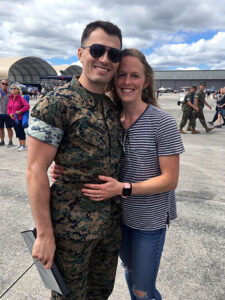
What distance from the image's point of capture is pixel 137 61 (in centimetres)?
140

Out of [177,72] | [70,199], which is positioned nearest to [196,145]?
[70,199]

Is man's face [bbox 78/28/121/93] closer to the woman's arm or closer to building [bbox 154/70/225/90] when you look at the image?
the woman's arm

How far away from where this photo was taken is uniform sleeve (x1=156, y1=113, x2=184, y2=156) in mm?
1295

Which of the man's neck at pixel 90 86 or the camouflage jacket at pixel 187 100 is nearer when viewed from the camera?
the man's neck at pixel 90 86

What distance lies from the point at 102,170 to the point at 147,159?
0.95 feet

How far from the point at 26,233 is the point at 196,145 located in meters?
6.70

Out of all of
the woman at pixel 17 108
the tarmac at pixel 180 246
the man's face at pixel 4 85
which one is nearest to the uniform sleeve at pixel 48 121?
the tarmac at pixel 180 246

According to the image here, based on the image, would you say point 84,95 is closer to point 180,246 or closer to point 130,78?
point 130,78

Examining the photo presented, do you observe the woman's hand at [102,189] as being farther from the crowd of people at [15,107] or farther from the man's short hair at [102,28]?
the crowd of people at [15,107]

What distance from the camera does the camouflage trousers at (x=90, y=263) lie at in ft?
4.12

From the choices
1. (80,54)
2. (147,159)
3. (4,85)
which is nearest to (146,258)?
(147,159)

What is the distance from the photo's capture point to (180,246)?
99.0 inches

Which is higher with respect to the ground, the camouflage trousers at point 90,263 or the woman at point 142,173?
the woman at point 142,173

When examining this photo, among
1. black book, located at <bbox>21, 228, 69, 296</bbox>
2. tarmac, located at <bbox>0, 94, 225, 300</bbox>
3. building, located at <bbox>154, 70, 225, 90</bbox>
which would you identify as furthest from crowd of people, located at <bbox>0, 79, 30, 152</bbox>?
building, located at <bbox>154, 70, 225, 90</bbox>
